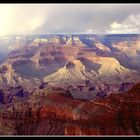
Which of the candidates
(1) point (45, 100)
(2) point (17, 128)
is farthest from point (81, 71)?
(2) point (17, 128)

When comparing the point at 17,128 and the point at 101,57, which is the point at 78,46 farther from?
the point at 17,128

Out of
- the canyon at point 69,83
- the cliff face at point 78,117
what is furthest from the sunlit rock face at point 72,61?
the cliff face at point 78,117

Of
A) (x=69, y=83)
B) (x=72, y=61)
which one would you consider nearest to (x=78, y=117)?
(x=69, y=83)

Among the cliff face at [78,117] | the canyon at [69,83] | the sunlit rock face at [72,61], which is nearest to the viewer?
the cliff face at [78,117]

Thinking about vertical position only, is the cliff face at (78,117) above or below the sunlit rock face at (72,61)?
above

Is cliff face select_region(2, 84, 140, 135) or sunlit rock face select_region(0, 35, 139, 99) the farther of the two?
sunlit rock face select_region(0, 35, 139, 99)

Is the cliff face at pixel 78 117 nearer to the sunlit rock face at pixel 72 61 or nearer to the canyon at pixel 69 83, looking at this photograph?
the canyon at pixel 69 83

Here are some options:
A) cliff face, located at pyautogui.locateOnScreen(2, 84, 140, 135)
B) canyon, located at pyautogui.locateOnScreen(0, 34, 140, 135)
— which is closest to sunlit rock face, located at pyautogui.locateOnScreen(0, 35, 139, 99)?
canyon, located at pyautogui.locateOnScreen(0, 34, 140, 135)

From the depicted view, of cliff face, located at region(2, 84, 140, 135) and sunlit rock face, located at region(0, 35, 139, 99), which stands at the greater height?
cliff face, located at region(2, 84, 140, 135)

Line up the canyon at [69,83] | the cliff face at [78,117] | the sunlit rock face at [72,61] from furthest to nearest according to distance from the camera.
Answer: the sunlit rock face at [72,61] → the canyon at [69,83] → the cliff face at [78,117]

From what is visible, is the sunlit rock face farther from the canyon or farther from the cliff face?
the cliff face

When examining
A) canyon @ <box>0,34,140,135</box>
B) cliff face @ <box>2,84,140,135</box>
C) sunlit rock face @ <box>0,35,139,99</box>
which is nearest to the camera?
cliff face @ <box>2,84,140,135</box>
